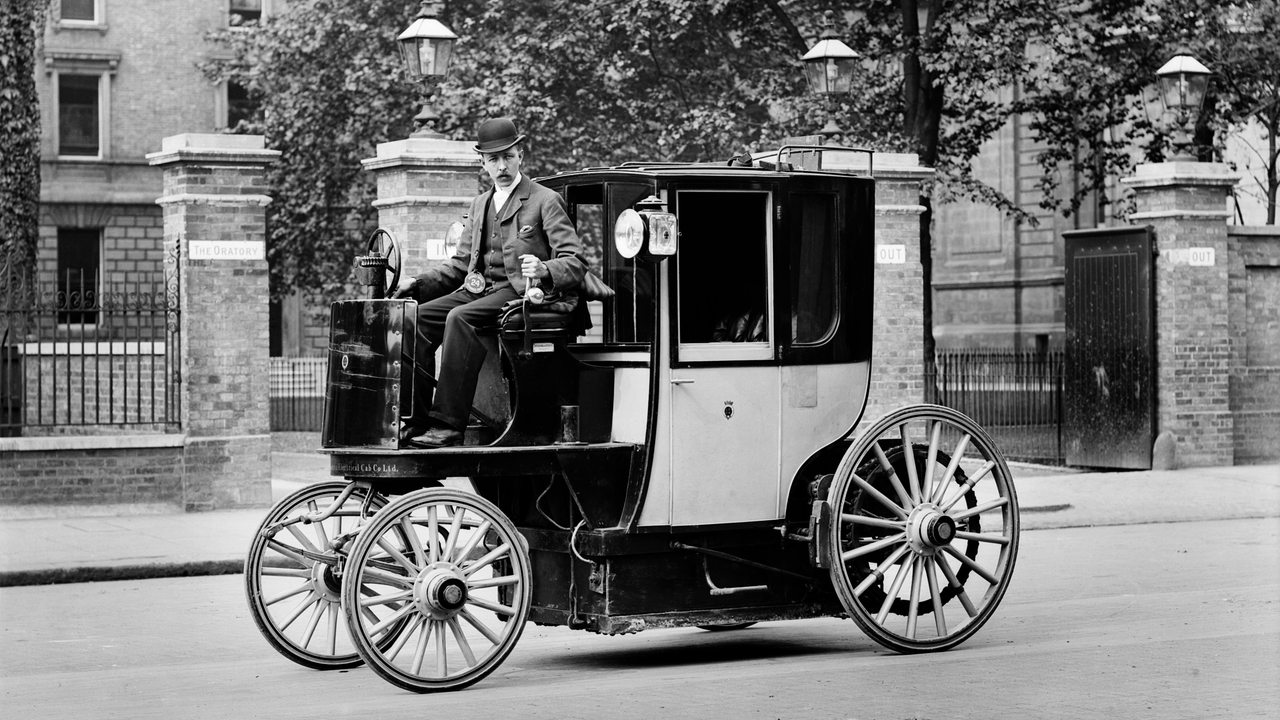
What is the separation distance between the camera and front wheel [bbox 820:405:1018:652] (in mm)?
8750

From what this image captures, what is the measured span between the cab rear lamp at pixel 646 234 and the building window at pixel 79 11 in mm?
43161

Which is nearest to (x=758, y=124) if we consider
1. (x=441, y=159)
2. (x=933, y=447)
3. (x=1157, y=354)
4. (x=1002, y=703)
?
(x=1157, y=354)

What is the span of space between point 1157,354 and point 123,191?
33.5 m

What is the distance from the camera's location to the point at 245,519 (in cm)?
1622

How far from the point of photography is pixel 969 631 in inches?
359

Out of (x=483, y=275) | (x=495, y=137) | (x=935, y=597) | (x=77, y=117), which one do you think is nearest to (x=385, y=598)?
(x=483, y=275)

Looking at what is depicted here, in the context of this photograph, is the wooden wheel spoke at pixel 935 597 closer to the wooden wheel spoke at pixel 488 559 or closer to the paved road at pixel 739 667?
the paved road at pixel 739 667

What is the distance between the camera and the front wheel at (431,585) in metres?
7.68

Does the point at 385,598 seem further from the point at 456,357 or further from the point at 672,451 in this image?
the point at 672,451

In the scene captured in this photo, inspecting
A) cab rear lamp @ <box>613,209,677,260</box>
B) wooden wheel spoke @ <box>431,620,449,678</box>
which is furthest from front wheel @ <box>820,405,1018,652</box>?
wooden wheel spoke @ <box>431,620,449,678</box>

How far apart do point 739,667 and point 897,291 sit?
11.3m

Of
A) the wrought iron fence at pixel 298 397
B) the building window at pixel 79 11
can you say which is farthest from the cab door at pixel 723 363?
the building window at pixel 79 11

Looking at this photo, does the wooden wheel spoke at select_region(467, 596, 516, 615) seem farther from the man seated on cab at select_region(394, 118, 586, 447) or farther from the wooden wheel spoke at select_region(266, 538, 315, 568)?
the wooden wheel spoke at select_region(266, 538, 315, 568)

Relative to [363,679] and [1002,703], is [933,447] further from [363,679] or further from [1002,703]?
[363,679]
